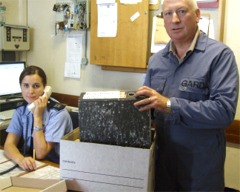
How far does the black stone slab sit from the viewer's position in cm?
96

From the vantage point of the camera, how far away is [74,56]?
2730 millimetres

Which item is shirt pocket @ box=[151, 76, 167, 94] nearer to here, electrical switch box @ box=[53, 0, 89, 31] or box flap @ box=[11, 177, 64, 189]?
box flap @ box=[11, 177, 64, 189]

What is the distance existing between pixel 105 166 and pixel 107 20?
5.31ft

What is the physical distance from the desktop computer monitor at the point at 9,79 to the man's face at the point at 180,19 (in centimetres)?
175

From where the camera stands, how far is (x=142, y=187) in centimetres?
95

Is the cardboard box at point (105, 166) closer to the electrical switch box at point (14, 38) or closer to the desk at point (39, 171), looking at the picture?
the desk at point (39, 171)

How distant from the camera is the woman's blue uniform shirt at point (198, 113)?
1.09m

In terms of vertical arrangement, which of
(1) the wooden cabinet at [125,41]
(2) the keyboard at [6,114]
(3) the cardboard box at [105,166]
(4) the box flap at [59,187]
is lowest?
(2) the keyboard at [6,114]

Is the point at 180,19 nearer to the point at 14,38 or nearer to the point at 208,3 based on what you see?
the point at 208,3

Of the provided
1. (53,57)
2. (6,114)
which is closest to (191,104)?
(6,114)

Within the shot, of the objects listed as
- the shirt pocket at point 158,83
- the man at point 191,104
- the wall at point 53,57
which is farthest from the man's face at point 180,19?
the wall at point 53,57

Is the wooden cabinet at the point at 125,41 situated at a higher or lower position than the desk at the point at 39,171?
higher

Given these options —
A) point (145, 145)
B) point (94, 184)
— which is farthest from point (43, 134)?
point (145, 145)

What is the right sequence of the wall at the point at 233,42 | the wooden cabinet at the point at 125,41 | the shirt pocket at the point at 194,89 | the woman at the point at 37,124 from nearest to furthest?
the shirt pocket at the point at 194,89 < the woman at the point at 37,124 < the wall at the point at 233,42 < the wooden cabinet at the point at 125,41
